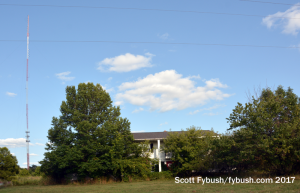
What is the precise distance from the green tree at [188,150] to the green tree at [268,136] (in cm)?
595

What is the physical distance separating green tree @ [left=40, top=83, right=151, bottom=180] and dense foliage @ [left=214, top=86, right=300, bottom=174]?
34.9 feet

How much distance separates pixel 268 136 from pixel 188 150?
32.2 feet

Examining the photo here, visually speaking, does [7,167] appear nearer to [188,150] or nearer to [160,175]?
[160,175]

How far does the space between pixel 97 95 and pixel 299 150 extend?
21.2 metres

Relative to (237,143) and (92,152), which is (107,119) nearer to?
(92,152)

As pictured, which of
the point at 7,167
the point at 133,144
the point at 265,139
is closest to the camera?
the point at 265,139

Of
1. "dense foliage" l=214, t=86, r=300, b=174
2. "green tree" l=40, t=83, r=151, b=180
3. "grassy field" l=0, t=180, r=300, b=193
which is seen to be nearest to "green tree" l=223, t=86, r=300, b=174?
"dense foliage" l=214, t=86, r=300, b=174

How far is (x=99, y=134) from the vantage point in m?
26.5

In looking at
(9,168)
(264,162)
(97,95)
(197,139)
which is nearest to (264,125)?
(264,162)

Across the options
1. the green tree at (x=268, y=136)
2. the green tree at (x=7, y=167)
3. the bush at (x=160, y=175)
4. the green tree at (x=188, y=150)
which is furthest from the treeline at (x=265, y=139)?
the green tree at (x=7, y=167)

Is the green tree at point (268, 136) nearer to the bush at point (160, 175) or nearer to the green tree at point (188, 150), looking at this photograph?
the green tree at point (188, 150)

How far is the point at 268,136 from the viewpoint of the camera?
755 inches

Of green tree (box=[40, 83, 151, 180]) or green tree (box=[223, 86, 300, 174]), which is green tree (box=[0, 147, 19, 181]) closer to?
green tree (box=[40, 83, 151, 180])

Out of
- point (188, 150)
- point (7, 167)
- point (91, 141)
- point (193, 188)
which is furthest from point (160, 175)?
point (7, 167)
